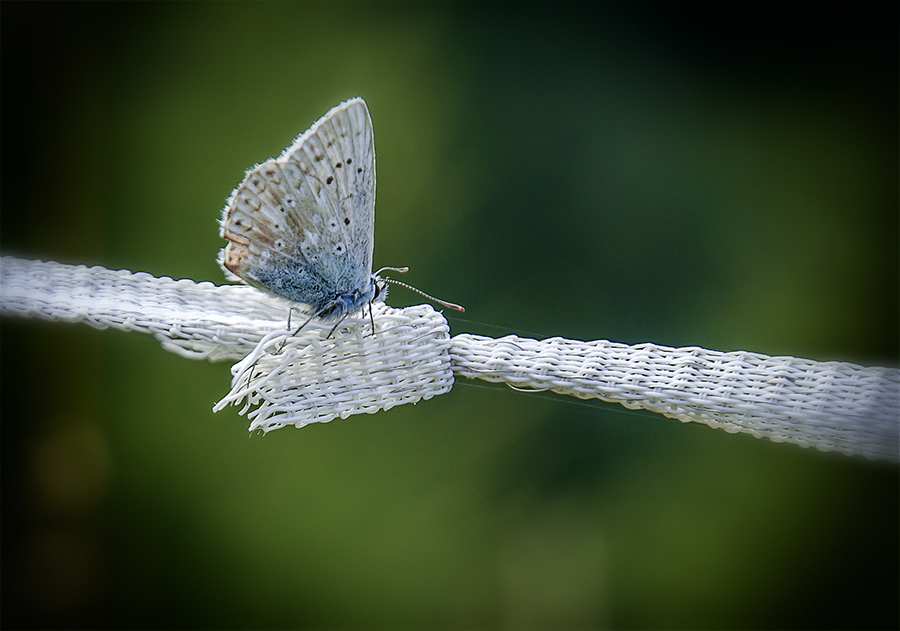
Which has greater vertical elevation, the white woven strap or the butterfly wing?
the butterfly wing

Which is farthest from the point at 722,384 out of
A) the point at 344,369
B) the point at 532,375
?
the point at 344,369

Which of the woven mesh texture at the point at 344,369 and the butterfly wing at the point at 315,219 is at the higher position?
the butterfly wing at the point at 315,219

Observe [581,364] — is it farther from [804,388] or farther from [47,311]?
[47,311]

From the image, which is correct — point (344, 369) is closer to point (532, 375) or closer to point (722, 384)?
point (532, 375)
